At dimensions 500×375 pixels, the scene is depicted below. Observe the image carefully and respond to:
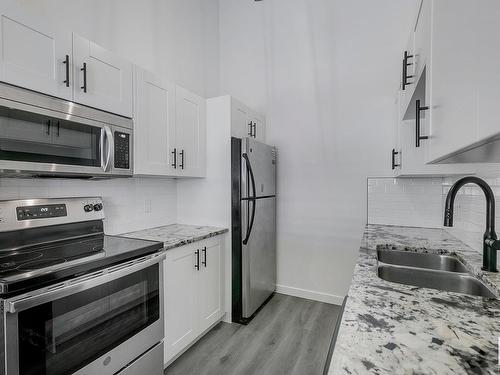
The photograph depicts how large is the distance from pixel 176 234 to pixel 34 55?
143cm

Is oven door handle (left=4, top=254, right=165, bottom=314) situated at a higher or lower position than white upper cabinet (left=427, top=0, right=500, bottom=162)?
lower

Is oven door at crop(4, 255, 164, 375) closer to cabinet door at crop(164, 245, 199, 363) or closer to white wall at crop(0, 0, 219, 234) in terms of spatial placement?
cabinet door at crop(164, 245, 199, 363)

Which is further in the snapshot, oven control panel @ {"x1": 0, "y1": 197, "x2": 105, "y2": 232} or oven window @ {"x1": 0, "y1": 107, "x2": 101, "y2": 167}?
oven control panel @ {"x1": 0, "y1": 197, "x2": 105, "y2": 232}

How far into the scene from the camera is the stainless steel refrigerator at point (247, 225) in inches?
96.2

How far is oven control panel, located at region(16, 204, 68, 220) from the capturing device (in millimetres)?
1453

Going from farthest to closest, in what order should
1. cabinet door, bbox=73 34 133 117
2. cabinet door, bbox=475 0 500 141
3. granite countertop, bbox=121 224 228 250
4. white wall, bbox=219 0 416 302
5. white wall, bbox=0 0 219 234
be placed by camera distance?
1. white wall, bbox=219 0 416 302
2. granite countertop, bbox=121 224 228 250
3. white wall, bbox=0 0 219 234
4. cabinet door, bbox=73 34 133 117
5. cabinet door, bbox=475 0 500 141

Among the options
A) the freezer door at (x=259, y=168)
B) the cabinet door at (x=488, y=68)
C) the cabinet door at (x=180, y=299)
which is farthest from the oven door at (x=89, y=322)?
the cabinet door at (x=488, y=68)

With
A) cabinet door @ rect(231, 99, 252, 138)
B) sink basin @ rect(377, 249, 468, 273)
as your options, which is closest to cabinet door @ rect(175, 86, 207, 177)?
cabinet door @ rect(231, 99, 252, 138)

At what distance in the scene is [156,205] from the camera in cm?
255

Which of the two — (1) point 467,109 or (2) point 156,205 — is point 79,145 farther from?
(1) point 467,109

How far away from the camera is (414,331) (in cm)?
73

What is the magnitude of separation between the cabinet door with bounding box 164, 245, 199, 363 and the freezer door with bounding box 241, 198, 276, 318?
0.53 m

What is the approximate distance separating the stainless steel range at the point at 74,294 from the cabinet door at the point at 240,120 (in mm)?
1322

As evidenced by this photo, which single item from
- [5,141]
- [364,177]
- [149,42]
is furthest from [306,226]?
[5,141]
